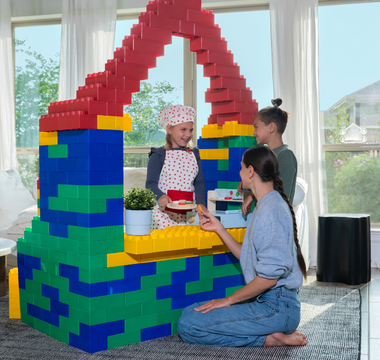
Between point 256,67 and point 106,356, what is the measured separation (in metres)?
3.54

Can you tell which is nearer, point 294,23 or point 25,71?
point 294,23

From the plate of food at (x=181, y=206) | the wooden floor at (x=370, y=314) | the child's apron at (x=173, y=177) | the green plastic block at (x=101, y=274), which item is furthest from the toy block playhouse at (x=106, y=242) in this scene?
the wooden floor at (x=370, y=314)

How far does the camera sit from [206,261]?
225cm

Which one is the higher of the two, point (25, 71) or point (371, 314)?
point (25, 71)

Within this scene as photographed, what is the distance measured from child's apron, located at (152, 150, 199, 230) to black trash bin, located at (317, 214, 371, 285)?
4.59 ft

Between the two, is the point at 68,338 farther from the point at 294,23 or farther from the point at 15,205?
the point at 294,23

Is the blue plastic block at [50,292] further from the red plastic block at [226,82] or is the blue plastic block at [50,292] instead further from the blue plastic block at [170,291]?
the red plastic block at [226,82]

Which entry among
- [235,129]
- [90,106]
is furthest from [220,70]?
[90,106]

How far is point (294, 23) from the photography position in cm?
426

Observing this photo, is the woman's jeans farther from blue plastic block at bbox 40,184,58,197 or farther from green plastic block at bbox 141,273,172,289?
blue plastic block at bbox 40,184,58,197

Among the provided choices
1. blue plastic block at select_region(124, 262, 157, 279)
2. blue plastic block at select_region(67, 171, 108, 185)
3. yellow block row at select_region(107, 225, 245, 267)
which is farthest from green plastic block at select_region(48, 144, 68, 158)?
blue plastic block at select_region(124, 262, 157, 279)

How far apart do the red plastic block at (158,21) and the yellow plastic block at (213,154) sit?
0.85 metres

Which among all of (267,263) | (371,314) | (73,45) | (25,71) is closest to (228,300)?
(267,263)

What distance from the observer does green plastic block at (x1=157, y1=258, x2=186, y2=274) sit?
2.10 metres
